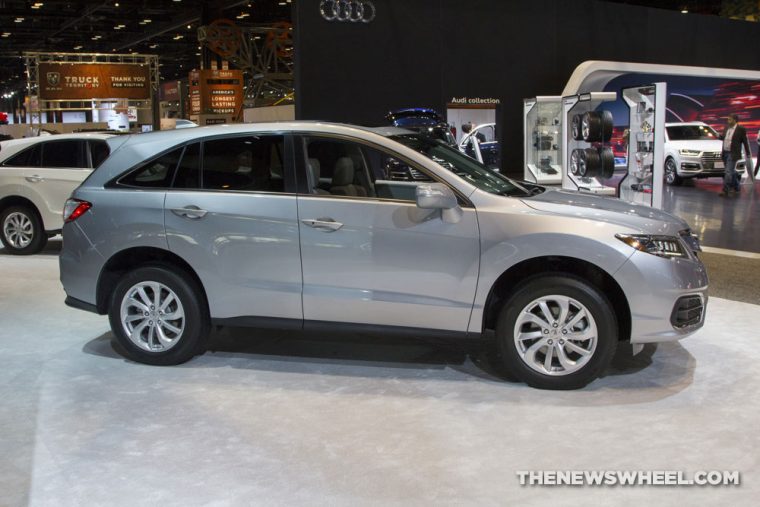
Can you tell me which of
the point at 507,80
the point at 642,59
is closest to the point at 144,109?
the point at 507,80

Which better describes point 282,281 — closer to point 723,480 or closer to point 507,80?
point 723,480

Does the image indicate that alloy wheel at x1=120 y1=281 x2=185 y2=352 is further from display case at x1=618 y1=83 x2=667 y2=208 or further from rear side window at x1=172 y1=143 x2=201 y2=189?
display case at x1=618 y1=83 x2=667 y2=208

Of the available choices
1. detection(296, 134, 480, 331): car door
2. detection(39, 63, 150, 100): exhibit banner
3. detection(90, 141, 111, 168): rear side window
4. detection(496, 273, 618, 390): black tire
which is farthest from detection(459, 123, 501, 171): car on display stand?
detection(496, 273, 618, 390): black tire

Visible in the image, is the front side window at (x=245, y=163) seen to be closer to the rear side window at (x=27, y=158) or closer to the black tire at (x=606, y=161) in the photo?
the rear side window at (x=27, y=158)

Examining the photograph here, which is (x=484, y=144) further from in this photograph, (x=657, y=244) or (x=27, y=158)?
(x=657, y=244)

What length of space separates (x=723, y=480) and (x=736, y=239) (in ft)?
27.2

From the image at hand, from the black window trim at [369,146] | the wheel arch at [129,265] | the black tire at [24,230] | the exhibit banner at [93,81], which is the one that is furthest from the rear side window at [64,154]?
the exhibit banner at [93,81]

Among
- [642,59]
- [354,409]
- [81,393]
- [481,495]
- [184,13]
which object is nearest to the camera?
[481,495]

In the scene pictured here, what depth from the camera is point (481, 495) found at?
3393 mm

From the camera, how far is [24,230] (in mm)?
10258

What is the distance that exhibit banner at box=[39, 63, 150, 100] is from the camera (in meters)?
20.5

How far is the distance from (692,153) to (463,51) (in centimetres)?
736

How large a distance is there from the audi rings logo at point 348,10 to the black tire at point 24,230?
23.2 feet

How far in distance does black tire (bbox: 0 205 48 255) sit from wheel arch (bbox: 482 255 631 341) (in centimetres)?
758
